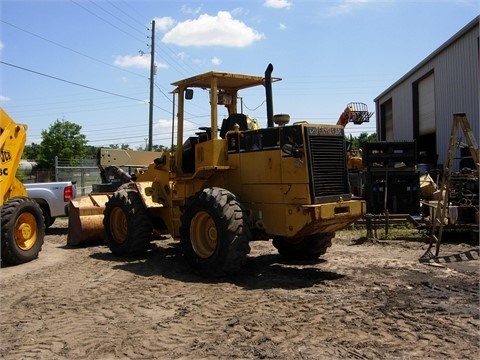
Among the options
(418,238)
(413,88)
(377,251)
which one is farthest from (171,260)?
(413,88)

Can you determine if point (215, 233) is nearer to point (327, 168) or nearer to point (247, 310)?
point (327, 168)

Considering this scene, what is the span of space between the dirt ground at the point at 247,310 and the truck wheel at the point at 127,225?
0.31m

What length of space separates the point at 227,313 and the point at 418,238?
6.87 metres

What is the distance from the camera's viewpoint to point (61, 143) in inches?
2112

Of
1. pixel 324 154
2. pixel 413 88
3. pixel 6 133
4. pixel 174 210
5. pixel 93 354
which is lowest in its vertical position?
pixel 93 354

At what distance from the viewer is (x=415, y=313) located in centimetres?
542

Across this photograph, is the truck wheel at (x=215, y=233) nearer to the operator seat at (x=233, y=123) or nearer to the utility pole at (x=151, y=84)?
the operator seat at (x=233, y=123)

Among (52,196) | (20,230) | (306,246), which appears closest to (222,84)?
(306,246)

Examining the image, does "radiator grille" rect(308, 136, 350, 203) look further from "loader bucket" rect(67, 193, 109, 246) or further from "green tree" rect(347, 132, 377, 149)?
"loader bucket" rect(67, 193, 109, 246)

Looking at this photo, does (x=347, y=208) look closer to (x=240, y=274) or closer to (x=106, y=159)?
(x=240, y=274)

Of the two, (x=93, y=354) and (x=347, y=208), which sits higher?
(x=347, y=208)

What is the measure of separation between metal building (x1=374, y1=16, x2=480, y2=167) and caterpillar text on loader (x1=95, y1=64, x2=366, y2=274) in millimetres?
12098

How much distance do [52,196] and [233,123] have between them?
6.50 metres

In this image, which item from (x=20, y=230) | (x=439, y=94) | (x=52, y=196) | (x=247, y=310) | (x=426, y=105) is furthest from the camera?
(x=426, y=105)
